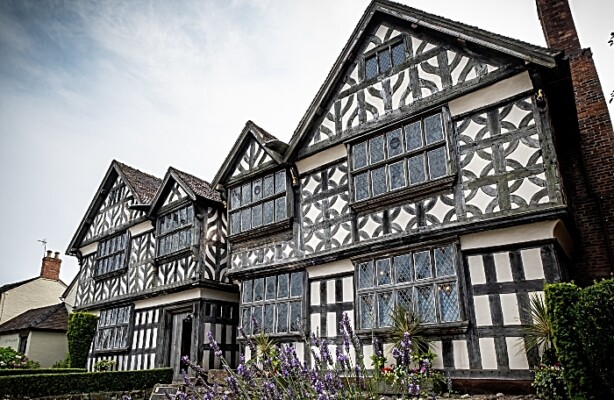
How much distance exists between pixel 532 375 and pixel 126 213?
16.0m

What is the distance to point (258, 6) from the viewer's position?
24.0 ft

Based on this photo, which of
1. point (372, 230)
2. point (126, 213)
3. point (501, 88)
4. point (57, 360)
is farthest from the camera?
point (57, 360)

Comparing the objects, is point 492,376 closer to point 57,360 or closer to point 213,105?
point 213,105

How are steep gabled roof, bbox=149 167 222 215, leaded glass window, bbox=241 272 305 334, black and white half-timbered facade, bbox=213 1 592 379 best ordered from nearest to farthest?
1. black and white half-timbered facade, bbox=213 1 592 379
2. leaded glass window, bbox=241 272 305 334
3. steep gabled roof, bbox=149 167 222 215

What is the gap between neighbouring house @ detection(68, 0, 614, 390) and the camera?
26.1 feet

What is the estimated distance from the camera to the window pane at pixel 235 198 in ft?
44.1

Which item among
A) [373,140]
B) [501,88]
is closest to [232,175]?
[373,140]

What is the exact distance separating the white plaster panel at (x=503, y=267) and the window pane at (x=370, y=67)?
201 inches

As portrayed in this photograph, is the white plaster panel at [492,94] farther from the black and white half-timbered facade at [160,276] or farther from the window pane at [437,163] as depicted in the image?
the black and white half-timbered facade at [160,276]

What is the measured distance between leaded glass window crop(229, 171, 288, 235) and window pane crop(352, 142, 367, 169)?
2.32 meters

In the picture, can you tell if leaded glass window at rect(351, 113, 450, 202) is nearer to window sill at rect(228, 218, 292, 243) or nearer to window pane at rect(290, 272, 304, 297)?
window sill at rect(228, 218, 292, 243)

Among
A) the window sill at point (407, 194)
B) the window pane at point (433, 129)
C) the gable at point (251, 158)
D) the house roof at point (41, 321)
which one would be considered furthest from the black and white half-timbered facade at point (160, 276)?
the window pane at point (433, 129)

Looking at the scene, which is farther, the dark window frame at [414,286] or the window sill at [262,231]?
the window sill at [262,231]

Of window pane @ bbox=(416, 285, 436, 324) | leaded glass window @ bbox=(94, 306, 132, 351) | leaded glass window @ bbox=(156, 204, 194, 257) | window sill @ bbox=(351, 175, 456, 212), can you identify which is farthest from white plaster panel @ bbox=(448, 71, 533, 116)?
leaded glass window @ bbox=(94, 306, 132, 351)
